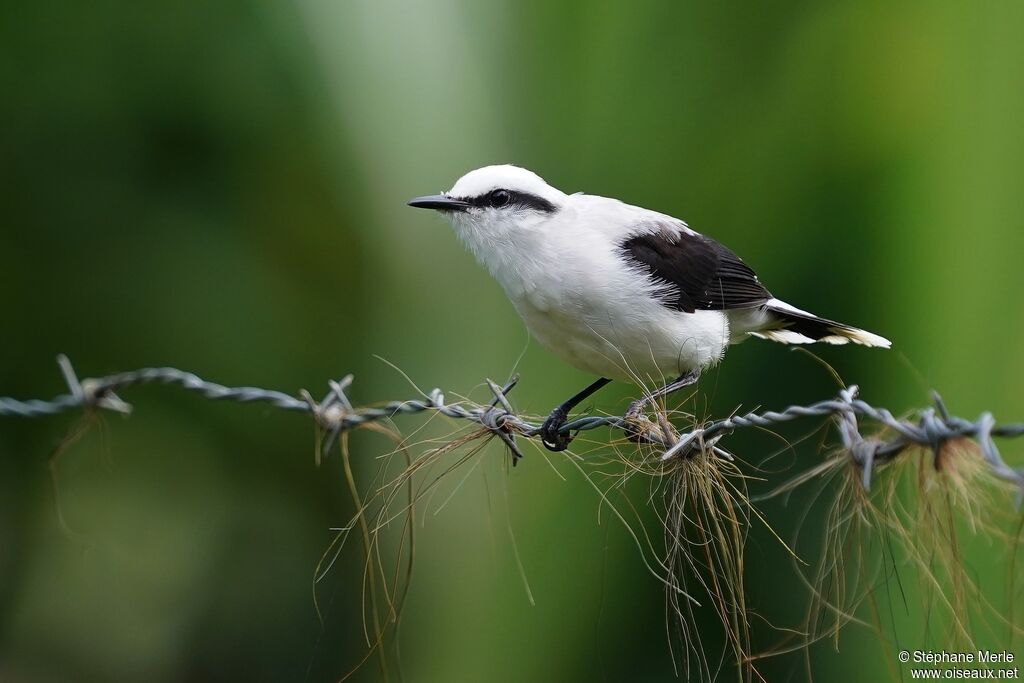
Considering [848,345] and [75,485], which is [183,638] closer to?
[75,485]

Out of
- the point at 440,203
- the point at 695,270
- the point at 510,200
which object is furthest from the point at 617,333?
the point at 440,203

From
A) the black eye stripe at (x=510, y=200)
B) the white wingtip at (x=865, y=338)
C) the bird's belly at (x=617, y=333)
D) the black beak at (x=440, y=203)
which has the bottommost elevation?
the white wingtip at (x=865, y=338)

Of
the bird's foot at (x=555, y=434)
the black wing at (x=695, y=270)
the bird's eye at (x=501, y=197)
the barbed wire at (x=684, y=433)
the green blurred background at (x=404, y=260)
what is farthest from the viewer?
the green blurred background at (x=404, y=260)

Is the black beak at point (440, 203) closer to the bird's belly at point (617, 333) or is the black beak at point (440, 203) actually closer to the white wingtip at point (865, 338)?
the bird's belly at point (617, 333)

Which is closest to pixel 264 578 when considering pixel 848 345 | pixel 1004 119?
pixel 848 345

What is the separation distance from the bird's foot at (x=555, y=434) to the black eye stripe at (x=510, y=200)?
2.55 ft

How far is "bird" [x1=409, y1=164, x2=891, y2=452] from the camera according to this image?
11.6ft

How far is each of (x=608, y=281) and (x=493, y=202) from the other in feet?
1.95

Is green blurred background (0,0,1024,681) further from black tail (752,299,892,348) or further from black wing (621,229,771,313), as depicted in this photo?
black wing (621,229,771,313)

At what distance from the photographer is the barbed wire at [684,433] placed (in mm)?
1772

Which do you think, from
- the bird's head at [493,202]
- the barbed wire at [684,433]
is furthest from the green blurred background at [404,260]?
the barbed wire at [684,433]

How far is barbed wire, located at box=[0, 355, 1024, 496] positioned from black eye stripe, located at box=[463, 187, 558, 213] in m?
1.12

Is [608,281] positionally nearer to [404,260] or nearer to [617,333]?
[617,333]

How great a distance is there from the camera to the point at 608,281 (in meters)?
3.56
